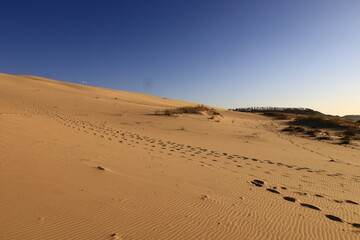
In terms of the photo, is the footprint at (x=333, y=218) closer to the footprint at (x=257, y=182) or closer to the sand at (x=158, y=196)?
the sand at (x=158, y=196)

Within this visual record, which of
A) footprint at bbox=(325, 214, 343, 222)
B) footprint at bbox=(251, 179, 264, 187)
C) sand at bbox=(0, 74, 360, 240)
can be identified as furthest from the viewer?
footprint at bbox=(251, 179, 264, 187)

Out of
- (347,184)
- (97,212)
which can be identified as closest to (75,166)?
(97,212)

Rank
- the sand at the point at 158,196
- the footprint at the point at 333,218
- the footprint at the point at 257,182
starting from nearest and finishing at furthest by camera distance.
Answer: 1. the sand at the point at 158,196
2. the footprint at the point at 333,218
3. the footprint at the point at 257,182

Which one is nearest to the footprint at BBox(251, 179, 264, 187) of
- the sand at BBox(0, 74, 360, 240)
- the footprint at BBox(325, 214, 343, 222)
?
the sand at BBox(0, 74, 360, 240)

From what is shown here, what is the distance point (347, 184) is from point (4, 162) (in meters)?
6.71

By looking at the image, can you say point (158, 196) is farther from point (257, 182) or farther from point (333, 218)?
point (333, 218)

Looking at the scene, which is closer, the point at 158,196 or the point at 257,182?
the point at 158,196

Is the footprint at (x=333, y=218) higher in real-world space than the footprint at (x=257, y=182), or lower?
higher

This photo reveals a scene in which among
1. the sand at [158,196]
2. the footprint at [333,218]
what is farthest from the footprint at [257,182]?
the footprint at [333,218]

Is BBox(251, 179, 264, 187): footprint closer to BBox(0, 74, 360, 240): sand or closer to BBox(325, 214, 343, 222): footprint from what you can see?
BBox(0, 74, 360, 240): sand

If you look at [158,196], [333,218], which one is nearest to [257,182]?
[333,218]

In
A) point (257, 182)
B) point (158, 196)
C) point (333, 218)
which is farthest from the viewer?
point (257, 182)

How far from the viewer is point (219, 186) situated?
152 inches

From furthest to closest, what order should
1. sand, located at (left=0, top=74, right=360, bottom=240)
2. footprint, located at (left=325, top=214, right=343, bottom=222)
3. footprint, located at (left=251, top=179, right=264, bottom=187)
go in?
footprint, located at (left=251, top=179, right=264, bottom=187) < footprint, located at (left=325, top=214, right=343, bottom=222) < sand, located at (left=0, top=74, right=360, bottom=240)
